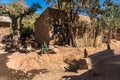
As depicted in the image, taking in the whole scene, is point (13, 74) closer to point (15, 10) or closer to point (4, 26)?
point (15, 10)

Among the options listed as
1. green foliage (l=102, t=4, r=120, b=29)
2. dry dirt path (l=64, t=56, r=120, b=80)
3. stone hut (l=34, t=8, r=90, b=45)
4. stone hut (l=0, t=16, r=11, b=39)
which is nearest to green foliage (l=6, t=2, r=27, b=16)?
stone hut (l=0, t=16, r=11, b=39)

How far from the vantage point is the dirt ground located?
14250 mm

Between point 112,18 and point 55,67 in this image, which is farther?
Result: point 112,18

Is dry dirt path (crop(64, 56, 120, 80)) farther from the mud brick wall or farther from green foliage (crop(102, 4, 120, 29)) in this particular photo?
green foliage (crop(102, 4, 120, 29))

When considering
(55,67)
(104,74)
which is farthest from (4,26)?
(104,74)

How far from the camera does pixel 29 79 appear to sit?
600 inches

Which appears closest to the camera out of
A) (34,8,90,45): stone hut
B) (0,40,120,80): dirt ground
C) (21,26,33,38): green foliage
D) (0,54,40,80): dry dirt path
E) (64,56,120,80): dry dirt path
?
(64,56,120,80): dry dirt path

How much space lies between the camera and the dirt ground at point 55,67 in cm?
1425

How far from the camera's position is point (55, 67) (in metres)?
19.0

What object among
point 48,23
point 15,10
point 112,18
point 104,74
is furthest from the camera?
point 112,18

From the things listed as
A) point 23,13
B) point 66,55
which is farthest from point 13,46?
point 66,55

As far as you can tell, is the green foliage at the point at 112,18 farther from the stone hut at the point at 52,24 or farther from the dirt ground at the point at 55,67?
the dirt ground at the point at 55,67

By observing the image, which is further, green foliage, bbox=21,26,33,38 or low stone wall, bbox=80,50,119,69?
green foliage, bbox=21,26,33,38

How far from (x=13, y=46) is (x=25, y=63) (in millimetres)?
7739
